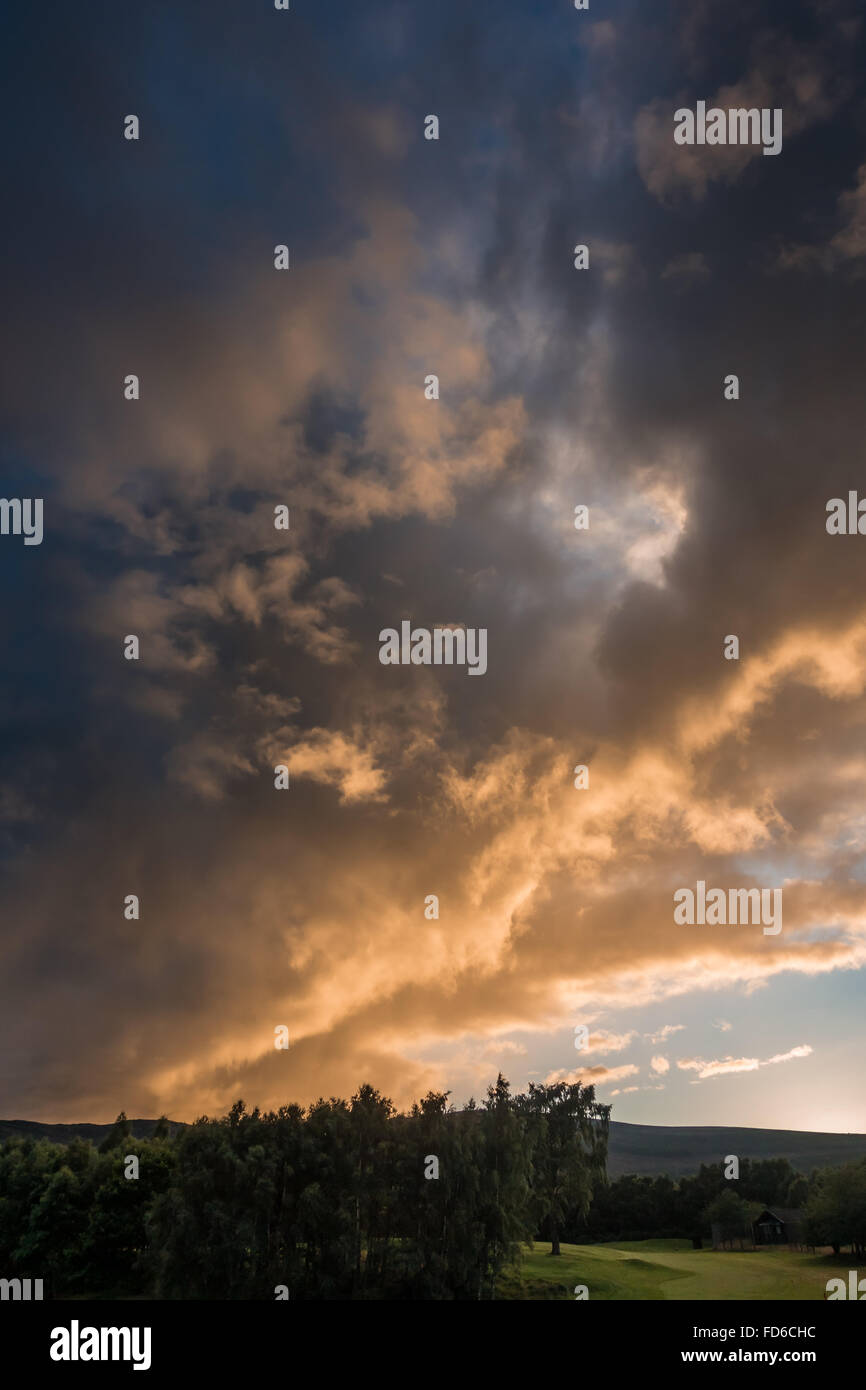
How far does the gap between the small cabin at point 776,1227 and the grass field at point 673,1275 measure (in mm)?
10810

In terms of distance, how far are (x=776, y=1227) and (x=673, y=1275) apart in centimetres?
3693

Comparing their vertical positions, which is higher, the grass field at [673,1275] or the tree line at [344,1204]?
the tree line at [344,1204]

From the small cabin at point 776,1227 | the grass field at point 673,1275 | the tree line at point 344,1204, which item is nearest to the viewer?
the tree line at point 344,1204

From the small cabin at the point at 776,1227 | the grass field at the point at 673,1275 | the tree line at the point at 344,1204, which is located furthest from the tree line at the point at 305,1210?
the small cabin at the point at 776,1227

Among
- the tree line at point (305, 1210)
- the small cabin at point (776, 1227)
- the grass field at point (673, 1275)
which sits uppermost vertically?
the tree line at point (305, 1210)

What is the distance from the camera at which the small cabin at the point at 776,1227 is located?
98.1 m

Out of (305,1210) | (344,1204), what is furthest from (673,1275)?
(305,1210)

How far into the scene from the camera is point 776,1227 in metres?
100

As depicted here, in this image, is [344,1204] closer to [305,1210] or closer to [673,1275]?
[305,1210]

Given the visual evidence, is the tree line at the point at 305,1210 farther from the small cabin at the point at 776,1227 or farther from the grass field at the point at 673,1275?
the small cabin at the point at 776,1227

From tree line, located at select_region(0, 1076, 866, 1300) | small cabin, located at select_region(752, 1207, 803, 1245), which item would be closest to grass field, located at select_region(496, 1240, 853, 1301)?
tree line, located at select_region(0, 1076, 866, 1300)

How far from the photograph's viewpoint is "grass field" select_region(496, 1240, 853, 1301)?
6306 centimetres
